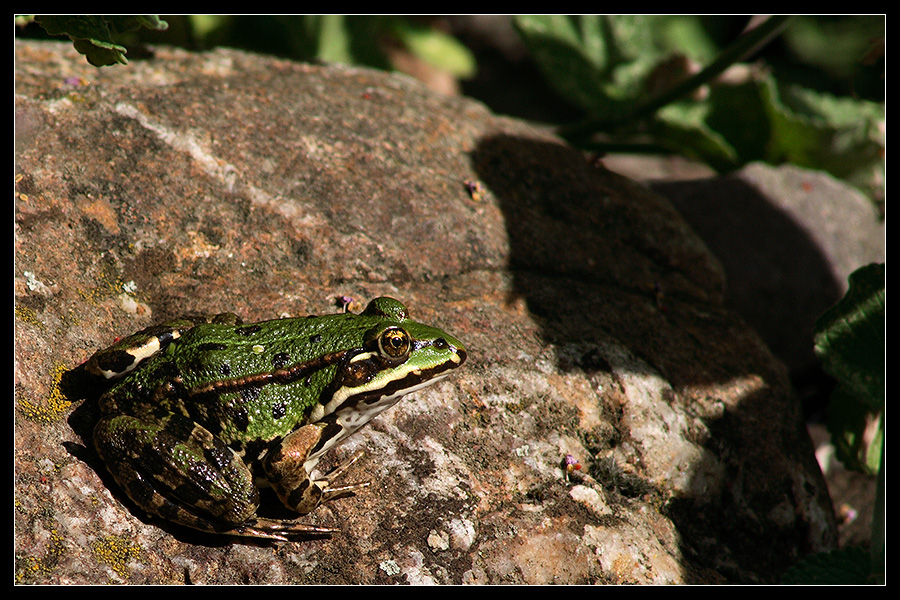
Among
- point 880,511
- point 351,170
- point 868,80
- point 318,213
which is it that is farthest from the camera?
point 868,80

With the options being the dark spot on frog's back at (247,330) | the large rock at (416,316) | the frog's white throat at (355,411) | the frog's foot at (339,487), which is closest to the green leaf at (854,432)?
the large rock at (416,316)

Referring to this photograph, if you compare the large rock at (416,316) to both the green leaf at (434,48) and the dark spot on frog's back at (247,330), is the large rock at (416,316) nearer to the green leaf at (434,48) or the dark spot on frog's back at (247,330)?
the dark spot on frog's back at (247,330)

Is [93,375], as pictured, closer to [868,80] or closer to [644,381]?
[644,381]

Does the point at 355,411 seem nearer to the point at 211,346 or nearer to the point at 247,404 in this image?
the point at 247,404

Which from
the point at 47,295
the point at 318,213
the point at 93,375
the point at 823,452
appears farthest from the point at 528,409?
the point at 823,452

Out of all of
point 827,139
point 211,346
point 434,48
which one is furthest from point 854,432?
point 434,48

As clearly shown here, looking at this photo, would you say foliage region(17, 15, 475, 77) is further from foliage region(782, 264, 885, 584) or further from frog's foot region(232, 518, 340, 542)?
foliage region(782, 264, 885, 584)

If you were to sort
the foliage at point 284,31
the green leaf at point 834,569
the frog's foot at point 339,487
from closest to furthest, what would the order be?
the frog's foot at point 339,487 < the green leaf at point 834,569 < the foliage at point 284,31
